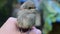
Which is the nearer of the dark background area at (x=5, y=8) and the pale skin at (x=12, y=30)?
the pale skin at (x=12, y=30)

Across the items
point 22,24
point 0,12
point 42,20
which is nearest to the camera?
point 22,24

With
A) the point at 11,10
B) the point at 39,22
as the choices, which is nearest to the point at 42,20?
the point at 39,22

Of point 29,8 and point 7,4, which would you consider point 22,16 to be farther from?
point 7,4

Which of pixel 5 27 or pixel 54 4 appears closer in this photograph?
pixel 5 27

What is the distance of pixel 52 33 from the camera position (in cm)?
142

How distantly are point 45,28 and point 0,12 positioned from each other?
1.18 ft

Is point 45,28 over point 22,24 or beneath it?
beneath

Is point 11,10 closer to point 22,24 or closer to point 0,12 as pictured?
A: point 0,12

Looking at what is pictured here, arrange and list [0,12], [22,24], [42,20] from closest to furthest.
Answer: [22,24] → [0,12] → [42,20]

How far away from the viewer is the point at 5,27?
53 centimetres

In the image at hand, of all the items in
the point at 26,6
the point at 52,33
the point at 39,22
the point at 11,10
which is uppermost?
the point at 26,6

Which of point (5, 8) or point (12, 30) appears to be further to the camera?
point (5, 8)

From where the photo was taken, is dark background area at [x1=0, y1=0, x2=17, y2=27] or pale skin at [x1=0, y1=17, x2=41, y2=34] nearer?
pale skin at [x1=0, y1=17, x2=41, y2=34]

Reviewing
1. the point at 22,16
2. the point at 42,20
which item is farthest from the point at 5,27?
the point at 42,20
